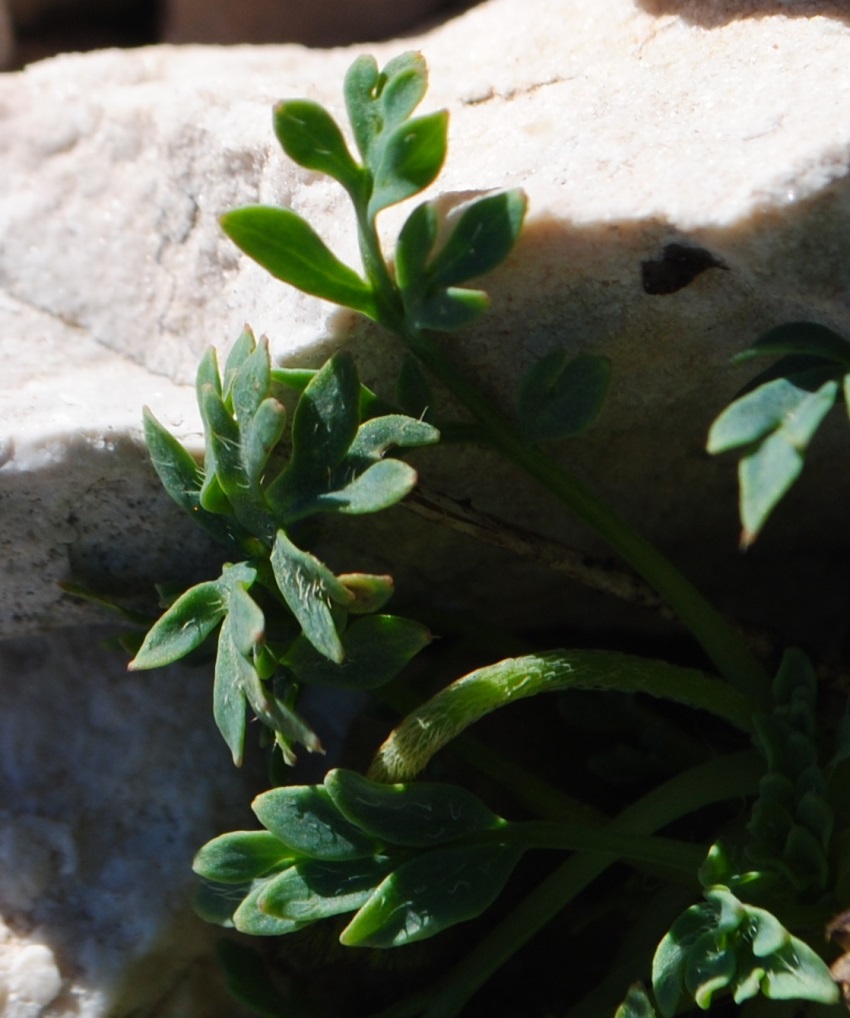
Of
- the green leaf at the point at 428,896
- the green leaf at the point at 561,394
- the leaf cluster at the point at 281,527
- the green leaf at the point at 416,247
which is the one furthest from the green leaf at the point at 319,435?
the green leaf at the point at 428,896

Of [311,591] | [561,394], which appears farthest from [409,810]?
[561,394]

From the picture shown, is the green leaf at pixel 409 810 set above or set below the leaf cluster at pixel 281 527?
below

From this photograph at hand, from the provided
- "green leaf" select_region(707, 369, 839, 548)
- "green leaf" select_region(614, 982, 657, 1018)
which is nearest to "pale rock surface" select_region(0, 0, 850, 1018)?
"green leaf" select_region(707, 369, 839, 548)

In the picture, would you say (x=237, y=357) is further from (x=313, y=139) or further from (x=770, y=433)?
(x=770, y=433)

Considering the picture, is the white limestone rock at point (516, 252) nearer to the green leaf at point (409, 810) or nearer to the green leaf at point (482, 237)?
the green leaf at point (482, 237)

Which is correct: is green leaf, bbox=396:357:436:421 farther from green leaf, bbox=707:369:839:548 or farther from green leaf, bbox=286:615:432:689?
green leaf, bbox=707:369:839:548
